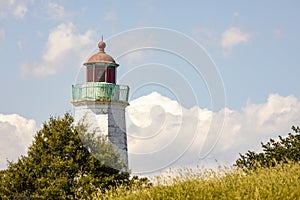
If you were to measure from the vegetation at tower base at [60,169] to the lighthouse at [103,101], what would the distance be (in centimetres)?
141

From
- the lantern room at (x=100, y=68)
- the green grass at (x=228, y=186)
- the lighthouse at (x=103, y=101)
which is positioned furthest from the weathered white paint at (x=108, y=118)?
the green grass at (x=228, y=186)

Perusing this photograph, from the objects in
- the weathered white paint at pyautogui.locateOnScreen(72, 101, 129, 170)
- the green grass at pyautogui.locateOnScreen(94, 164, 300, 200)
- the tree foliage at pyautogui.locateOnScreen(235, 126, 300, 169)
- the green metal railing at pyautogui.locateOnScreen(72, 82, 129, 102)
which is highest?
the green metal railing at pyautogui.locateOnScreen(72, 82, 129, 102)

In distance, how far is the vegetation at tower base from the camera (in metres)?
20.1

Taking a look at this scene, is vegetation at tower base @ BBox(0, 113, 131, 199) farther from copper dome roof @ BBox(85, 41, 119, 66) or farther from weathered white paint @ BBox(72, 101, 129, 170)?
copper dome roof @ BBox(85, 41, 119, 66)

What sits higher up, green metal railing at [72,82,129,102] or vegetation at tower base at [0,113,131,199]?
green metal railing at [72,82,129,102]

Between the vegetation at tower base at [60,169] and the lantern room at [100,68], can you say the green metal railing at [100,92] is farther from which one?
the vegetation at tower base at [60,169]

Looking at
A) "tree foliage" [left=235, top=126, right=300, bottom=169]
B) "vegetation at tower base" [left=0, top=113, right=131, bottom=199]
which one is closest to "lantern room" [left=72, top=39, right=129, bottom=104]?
"vegetation at tower base" [left=0, top=113, right=131, bottom=199]

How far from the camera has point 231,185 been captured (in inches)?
501

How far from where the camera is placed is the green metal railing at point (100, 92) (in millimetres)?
23766

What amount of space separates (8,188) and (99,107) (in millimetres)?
4640

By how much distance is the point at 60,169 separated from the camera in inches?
808

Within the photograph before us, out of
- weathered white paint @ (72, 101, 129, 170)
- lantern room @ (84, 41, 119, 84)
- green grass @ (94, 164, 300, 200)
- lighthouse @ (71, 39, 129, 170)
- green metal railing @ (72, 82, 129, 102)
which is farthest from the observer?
lantern room @ (84, 41, 119, 84)

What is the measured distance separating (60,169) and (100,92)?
13.7 ft

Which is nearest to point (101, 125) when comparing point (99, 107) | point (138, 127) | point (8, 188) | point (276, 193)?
point (99, 107)
